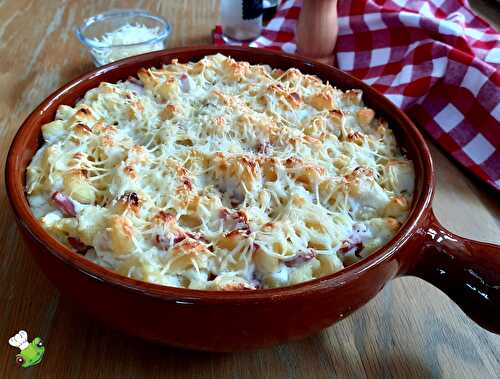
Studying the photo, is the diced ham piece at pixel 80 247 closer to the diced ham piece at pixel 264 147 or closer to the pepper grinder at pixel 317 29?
the diced ham piece at pixel 264 147

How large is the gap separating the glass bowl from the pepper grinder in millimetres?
351

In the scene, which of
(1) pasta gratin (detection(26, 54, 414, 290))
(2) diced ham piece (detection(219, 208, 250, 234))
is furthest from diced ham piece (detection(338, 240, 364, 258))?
(2) diced ham piece (detection(219, 208, 250, 234))

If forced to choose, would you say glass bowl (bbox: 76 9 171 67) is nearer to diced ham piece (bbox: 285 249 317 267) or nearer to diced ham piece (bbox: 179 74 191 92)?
diced ham piece (bbox: 179 74 191 92)

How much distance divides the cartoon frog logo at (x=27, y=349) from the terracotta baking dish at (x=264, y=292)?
0.13 metres

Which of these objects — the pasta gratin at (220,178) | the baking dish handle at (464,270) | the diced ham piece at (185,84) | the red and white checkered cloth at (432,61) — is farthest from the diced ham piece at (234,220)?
the red and white checkered cloth at (432,61)

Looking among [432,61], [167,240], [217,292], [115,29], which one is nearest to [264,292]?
[217,292]

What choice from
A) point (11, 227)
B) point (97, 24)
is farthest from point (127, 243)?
point (97, 24)

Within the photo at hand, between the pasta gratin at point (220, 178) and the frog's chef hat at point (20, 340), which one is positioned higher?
the pasta gratin at point (220, 178)

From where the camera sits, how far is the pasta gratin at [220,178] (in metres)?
0.67

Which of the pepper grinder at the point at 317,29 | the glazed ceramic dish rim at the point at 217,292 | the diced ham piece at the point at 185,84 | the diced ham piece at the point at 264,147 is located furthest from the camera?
the pepper grinder at the point at 317,29

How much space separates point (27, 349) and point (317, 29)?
0.95 metres

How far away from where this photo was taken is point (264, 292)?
0.59 meters

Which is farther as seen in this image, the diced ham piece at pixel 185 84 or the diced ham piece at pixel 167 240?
the diced ham piece at pixel 185 84

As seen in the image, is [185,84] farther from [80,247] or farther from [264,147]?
[80,247]
